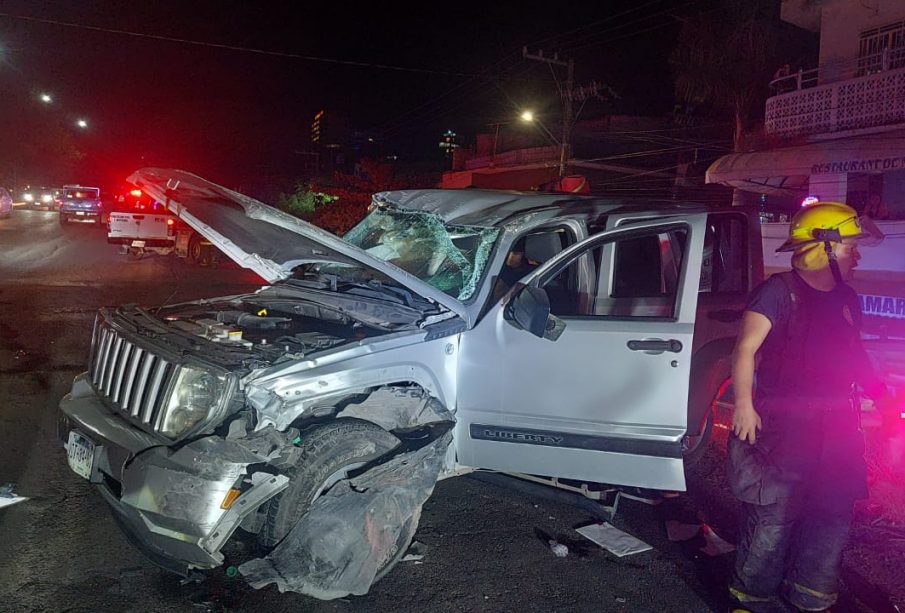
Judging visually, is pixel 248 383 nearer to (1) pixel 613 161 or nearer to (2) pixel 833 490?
(2) pixel 833 490

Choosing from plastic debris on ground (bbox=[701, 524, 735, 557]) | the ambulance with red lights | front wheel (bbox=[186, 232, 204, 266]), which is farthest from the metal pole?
plastic debris on ground (bbox=[701, 524, 735, 557])

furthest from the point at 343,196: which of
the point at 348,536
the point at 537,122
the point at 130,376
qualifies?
the point at 348,536

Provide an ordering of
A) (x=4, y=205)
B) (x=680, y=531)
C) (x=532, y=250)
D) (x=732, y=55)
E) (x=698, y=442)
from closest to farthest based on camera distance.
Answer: (x=680, y=531) < (x=532, y=250) < (x=698, y=442) < (x=732, y=55) < (x=4, y=205)

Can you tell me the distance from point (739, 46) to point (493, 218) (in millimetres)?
20155

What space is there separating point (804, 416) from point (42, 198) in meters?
46.9

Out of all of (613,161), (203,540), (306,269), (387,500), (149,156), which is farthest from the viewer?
(149,156)

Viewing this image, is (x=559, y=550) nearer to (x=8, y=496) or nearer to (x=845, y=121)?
(x=8, y=496)

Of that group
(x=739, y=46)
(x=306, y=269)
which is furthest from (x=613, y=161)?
(x=306, y=269)

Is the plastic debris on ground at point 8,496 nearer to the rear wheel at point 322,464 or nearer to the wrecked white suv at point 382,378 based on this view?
the wrecked white suv at point 382,378

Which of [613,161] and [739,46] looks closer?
[739,46]

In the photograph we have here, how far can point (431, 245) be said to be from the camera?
15.8ft

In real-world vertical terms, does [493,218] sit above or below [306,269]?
above

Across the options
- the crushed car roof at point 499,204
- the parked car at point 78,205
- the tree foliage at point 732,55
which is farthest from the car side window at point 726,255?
the parked car at point 78,205

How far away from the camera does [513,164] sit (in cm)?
3338
